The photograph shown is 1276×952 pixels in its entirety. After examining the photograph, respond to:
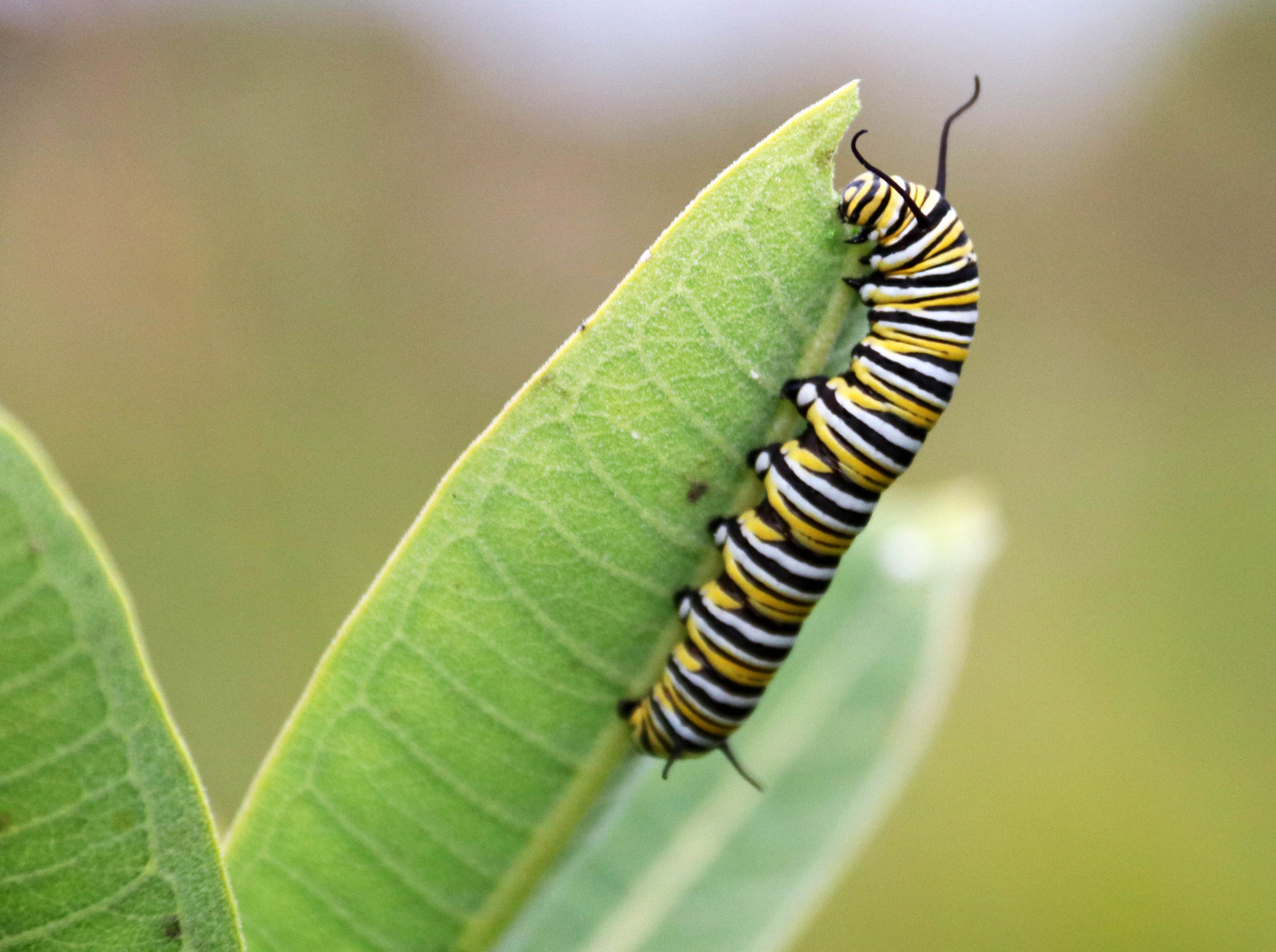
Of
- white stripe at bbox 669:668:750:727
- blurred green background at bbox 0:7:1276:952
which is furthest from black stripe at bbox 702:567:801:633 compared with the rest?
blurred green background at bbox 0:7:1276:952

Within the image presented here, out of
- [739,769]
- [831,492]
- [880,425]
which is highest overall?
[880,425]

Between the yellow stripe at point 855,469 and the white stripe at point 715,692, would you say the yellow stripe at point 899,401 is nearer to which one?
the yellow stripe at point 855,469

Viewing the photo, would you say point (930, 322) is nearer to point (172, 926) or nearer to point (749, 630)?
point (749, 630)

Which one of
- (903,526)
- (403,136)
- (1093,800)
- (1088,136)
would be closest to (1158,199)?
(1088,136)

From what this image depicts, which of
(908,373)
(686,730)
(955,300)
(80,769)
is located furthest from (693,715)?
(80,769)

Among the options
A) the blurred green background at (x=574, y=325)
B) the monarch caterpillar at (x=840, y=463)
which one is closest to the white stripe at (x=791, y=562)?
the monarch caterpillar at (x=840, y=463)

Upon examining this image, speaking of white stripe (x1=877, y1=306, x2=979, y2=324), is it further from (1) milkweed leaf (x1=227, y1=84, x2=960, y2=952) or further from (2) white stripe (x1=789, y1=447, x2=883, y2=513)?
(1) milkweed leaf (x1=227, y1=84, x2=960, y2=952)

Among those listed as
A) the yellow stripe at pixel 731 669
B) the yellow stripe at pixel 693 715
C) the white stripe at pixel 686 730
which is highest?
the yellow stripe at pixel 731 669

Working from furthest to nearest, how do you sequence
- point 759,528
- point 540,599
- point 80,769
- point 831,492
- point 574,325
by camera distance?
1. point 574,325
2. point 831,492
3. point 759,528
4. point 540,599
5. point 80,769
